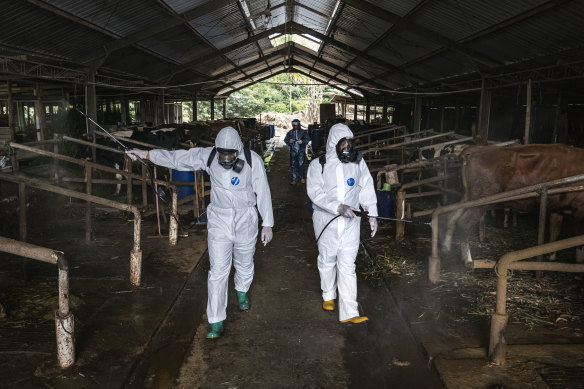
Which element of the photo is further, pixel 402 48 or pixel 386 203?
pixel 402 48

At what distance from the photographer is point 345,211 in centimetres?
477

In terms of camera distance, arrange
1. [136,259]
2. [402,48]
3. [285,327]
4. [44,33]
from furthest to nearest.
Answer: [402,48], [44,33], [136,259], [285,327]

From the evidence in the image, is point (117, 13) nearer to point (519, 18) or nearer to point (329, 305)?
point (519, 18)

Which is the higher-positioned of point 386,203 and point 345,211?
point 345,211

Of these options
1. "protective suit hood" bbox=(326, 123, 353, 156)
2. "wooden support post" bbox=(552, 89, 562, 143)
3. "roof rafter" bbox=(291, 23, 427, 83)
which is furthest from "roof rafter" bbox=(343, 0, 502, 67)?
"protective suit hood" bbox=(326, 123, 353, 156)

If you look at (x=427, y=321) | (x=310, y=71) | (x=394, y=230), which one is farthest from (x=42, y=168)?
(x=310, y=71)

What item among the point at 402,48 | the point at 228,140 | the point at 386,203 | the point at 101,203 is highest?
the point at 402,48

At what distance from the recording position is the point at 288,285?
6137 mm

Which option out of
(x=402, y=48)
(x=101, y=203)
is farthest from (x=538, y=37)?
(x=101, y=203)

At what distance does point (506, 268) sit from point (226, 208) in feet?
8.74

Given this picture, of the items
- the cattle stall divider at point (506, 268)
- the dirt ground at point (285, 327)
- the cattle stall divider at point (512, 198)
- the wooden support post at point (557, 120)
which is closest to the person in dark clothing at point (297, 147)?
the wooden support post at point (557, 120)

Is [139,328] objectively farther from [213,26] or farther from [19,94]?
[19,94]

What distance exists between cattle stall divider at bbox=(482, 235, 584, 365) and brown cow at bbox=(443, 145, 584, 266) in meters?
2.58

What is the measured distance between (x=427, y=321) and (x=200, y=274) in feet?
10.3
